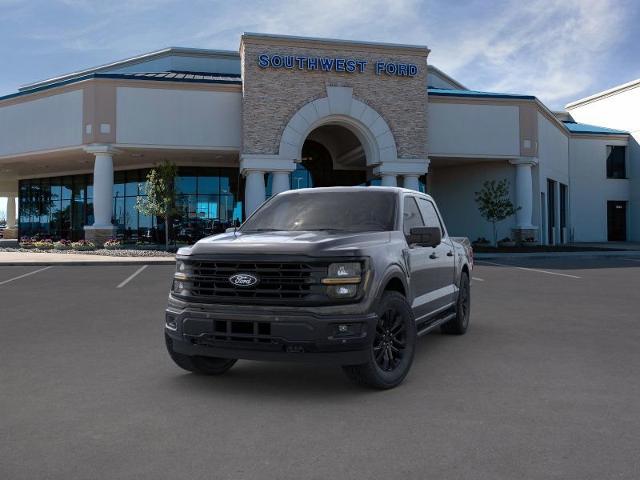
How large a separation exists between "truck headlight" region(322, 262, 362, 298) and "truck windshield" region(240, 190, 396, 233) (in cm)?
107

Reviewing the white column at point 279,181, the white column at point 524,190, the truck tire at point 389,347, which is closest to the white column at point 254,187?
the white column at point 279,181

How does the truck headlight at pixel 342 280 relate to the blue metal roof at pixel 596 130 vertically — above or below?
below

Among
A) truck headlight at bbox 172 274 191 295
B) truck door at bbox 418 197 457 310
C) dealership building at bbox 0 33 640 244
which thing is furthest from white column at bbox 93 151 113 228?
truck headlight at bbox 172 274 191 295

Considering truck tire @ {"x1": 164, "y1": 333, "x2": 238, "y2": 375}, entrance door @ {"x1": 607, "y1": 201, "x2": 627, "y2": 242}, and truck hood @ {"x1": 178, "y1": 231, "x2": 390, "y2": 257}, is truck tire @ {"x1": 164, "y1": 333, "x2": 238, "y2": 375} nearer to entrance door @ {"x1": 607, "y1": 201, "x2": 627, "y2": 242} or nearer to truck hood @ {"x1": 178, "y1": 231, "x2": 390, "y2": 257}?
truck hood @ {"x1": 178, "y1": 231, "x2": 390, "y2": 257}

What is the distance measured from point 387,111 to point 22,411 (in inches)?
1019

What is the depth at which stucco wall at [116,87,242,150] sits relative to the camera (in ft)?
92.3

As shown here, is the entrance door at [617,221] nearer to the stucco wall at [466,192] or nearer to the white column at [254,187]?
the stucco wall at [466,192]

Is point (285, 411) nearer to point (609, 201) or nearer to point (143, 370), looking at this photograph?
point (143, 370)

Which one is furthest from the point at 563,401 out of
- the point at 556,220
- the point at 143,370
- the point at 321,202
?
the point at 556,220

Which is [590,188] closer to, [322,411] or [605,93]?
[605,93]

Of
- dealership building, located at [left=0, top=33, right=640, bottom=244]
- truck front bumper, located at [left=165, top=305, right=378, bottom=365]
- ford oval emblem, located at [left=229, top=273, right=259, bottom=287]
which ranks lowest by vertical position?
truck front bumper, located at [left=165, top=305, right=378, bottom=365]

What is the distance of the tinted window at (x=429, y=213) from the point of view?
7.31 meters

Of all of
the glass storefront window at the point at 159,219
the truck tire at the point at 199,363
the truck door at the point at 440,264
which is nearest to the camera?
the truck tire at the point at 199,363

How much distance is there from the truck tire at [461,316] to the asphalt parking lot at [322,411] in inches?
7.0
